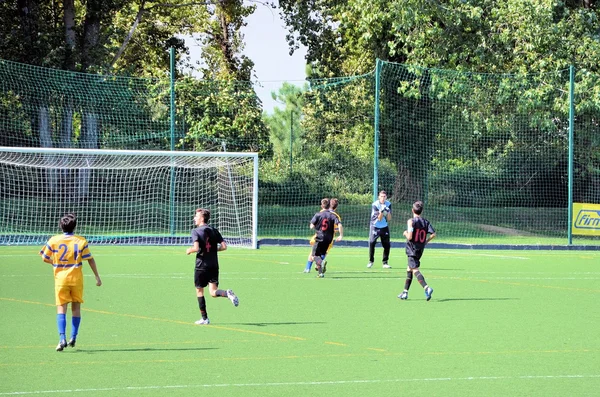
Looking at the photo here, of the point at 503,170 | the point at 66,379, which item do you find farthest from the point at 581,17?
the point at 66,379

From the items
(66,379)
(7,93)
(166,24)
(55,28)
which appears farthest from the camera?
(166,24)

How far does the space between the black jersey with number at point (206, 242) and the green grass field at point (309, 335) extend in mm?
855

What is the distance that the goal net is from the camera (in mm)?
28062

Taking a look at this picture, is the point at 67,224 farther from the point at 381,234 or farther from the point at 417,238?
the point at 381,234

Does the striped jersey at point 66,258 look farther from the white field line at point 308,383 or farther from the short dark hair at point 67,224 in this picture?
the white field line at point 308,383

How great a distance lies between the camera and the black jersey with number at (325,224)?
19.3m

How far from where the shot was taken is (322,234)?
19.3 meters

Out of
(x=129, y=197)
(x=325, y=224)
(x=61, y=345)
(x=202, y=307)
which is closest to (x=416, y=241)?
(x=325, y=224)

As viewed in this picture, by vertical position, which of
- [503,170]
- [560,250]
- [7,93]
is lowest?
[560,250]

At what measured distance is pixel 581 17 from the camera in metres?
35.3

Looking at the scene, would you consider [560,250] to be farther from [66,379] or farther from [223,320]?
[66,379]

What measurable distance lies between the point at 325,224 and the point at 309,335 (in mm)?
7409

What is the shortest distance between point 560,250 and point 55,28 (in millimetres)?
19899

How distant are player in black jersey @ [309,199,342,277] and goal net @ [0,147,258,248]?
750 centimetres
